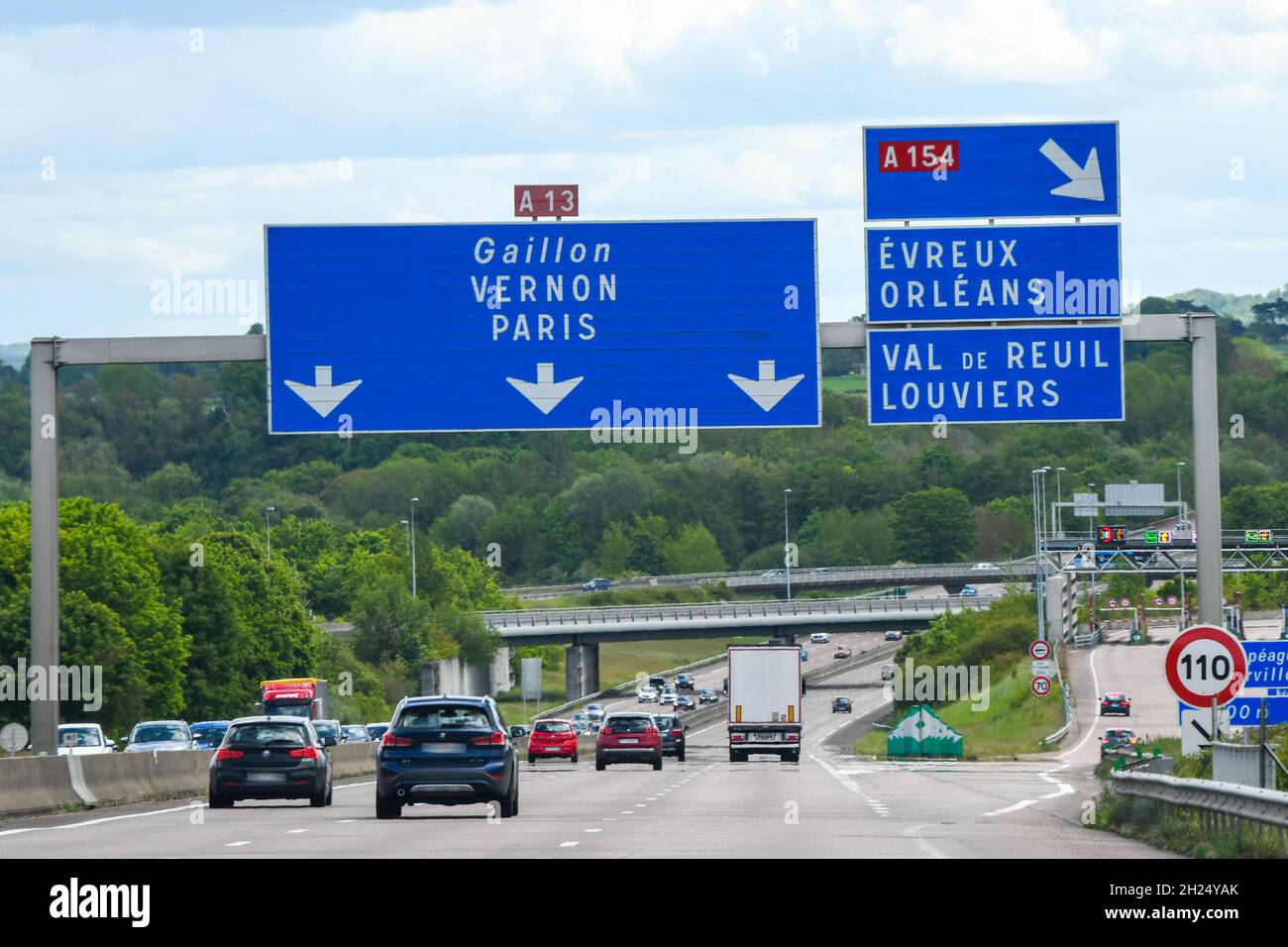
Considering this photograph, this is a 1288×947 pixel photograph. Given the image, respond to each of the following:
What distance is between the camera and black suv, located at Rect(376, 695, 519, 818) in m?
26.6

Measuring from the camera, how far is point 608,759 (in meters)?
54.1

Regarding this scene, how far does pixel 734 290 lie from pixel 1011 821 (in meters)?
8.31

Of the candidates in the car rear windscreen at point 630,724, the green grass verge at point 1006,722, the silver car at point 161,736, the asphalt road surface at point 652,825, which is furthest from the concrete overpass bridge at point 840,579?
the asphalt road surface at point 652,825

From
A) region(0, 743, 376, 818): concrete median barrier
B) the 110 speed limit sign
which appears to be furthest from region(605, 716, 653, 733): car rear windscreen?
the 110 speed limit sign

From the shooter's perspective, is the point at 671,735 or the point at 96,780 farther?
the point at 671,735

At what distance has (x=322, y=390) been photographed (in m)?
29.5

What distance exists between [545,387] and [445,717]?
5029mm

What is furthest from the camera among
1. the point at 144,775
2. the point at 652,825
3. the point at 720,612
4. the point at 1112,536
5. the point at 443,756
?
the point at 720,612

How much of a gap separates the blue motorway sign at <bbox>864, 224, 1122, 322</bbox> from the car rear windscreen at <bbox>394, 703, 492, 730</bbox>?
7.94 m

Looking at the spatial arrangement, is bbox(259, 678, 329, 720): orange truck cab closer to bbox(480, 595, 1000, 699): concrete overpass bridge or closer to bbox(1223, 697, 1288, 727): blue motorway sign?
bbox(1223, 697, 1288, 727): blue motorway sign
